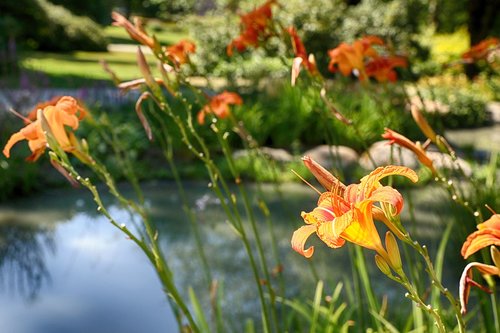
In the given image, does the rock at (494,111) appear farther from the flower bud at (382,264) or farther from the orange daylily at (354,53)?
the flower bud at (382,264)

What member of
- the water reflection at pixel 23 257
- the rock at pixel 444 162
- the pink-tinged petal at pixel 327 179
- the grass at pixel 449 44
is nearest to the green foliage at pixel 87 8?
the grass at pixel 449 44

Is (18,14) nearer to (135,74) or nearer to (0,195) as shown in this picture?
(135,74)

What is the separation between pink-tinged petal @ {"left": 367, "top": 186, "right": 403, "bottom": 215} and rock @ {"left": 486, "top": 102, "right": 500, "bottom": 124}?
38.4ft

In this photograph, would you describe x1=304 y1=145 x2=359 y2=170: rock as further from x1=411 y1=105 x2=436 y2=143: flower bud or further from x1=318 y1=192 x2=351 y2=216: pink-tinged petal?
x1=318 y1=192 x2=351 y2=216: pink-tinged petal

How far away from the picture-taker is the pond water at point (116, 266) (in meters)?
4.33

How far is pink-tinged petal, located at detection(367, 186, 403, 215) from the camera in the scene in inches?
32.8

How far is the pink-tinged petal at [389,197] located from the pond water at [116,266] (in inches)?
104

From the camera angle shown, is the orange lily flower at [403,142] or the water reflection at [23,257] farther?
the water reflection at [23,257]

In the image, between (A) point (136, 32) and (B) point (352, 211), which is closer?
(B) point (352, 211)

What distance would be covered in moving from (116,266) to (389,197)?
4.51m

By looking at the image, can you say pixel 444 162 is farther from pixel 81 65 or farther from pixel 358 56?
pixel 81 65

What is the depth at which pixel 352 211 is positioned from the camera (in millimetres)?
857

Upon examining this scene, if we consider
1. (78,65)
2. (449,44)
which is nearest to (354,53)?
(78,65)

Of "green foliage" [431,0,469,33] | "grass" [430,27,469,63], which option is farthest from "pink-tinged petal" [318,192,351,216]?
"grass" [430,27,469,63]
